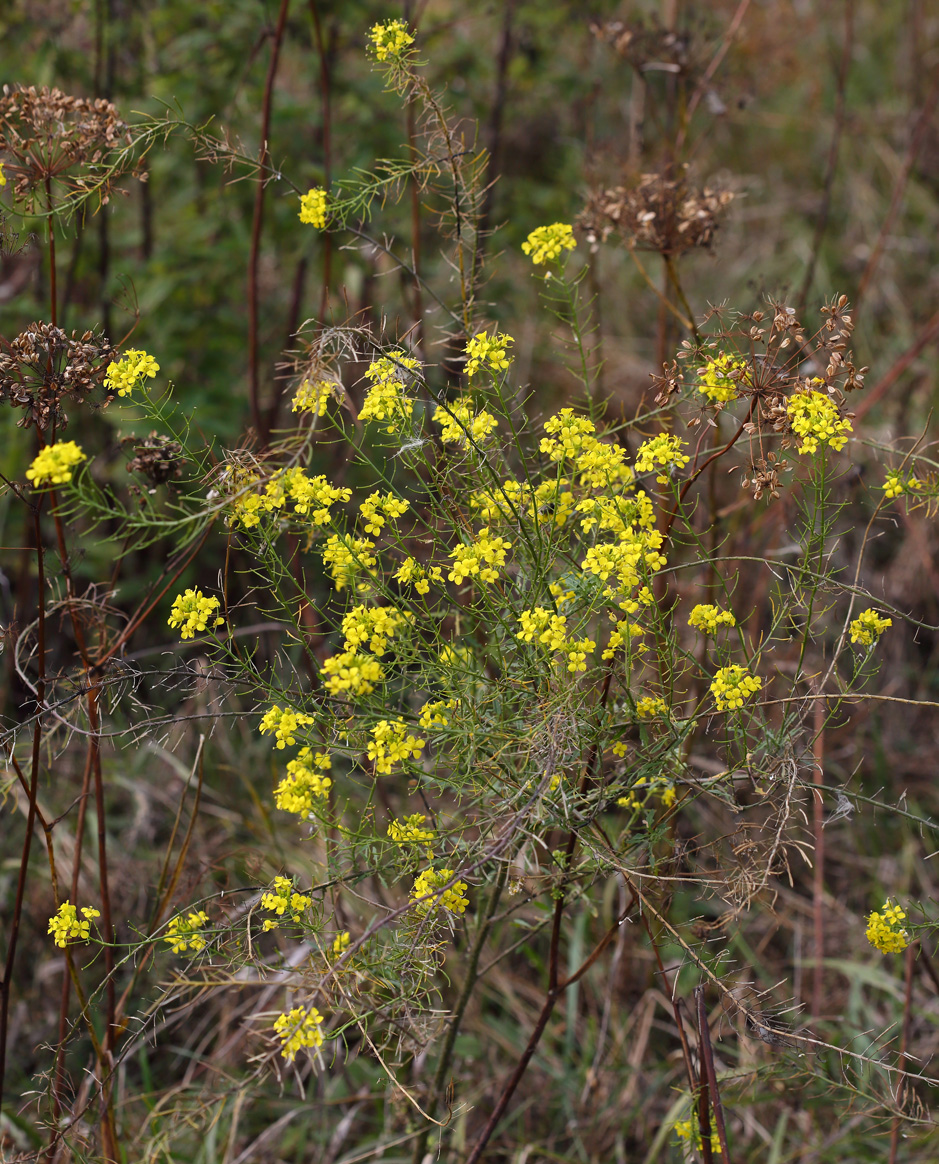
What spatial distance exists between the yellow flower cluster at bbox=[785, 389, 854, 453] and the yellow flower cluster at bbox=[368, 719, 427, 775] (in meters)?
0.68

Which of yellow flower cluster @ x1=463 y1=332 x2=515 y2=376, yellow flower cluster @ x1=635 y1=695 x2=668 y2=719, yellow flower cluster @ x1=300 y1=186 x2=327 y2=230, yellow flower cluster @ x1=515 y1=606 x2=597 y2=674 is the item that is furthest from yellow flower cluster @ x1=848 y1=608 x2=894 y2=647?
yellow flower cluster @ x1=300 y1=186 x2=327 y2=230

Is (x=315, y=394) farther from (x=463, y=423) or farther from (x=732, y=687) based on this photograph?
(x=732, y=687)

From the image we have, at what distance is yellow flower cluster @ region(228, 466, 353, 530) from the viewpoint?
4.38 ft

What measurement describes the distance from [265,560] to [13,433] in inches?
75.7

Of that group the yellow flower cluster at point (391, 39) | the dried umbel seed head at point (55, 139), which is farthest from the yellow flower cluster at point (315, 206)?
the dried umbel seed head at point (55, 139)

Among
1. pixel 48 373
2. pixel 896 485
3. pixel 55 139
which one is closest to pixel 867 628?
pixel 896 485

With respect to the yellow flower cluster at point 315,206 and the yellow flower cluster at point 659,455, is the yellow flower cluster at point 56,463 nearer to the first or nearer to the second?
the yellow flower cluster at point 315,206

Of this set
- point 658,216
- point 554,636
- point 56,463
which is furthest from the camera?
point 658,216

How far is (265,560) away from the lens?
Answer: 58.4 inches

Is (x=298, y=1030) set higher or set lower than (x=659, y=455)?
lower

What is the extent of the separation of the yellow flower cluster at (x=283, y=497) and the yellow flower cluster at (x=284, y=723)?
0.90 ft

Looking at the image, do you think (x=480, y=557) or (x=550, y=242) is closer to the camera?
(x=480, y=557)

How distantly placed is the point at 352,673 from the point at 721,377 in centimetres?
69

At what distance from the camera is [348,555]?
4.61 ft
